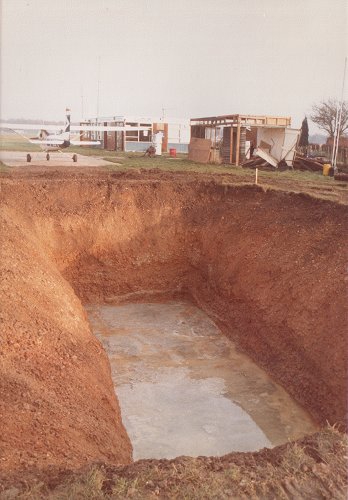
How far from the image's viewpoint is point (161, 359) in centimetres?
1159

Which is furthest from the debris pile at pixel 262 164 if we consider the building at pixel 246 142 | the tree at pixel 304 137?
the tree at pixel 304 137

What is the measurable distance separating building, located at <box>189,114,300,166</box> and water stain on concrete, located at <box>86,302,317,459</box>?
14740mm

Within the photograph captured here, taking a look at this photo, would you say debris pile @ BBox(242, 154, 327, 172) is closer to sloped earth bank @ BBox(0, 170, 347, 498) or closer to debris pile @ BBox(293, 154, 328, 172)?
debris pile @ BBox(293, 154, 328, 172)

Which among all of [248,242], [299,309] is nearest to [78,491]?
[299,309]

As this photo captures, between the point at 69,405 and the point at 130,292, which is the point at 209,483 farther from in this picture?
the point at 130,292

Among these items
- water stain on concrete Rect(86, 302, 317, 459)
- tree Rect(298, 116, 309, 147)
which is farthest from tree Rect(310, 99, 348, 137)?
water stain on concrete Rect(86, 302, 317, 459)

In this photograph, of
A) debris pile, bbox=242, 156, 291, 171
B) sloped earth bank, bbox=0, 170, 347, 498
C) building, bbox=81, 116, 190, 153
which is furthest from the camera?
building, bbox=81, 116, 190, 153

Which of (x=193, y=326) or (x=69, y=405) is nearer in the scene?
(x=69, y=405)

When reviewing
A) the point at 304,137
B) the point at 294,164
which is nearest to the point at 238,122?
the point at 294,164

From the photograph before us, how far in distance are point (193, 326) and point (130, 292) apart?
9.30ft

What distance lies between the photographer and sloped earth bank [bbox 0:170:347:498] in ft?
17.5

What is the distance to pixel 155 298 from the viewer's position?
1556cm

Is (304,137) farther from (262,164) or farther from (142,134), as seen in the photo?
(142,134)

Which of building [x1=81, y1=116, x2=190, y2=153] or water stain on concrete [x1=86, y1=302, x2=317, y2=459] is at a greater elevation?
building [x1=81, y1=116, x2=190, y2=153]
